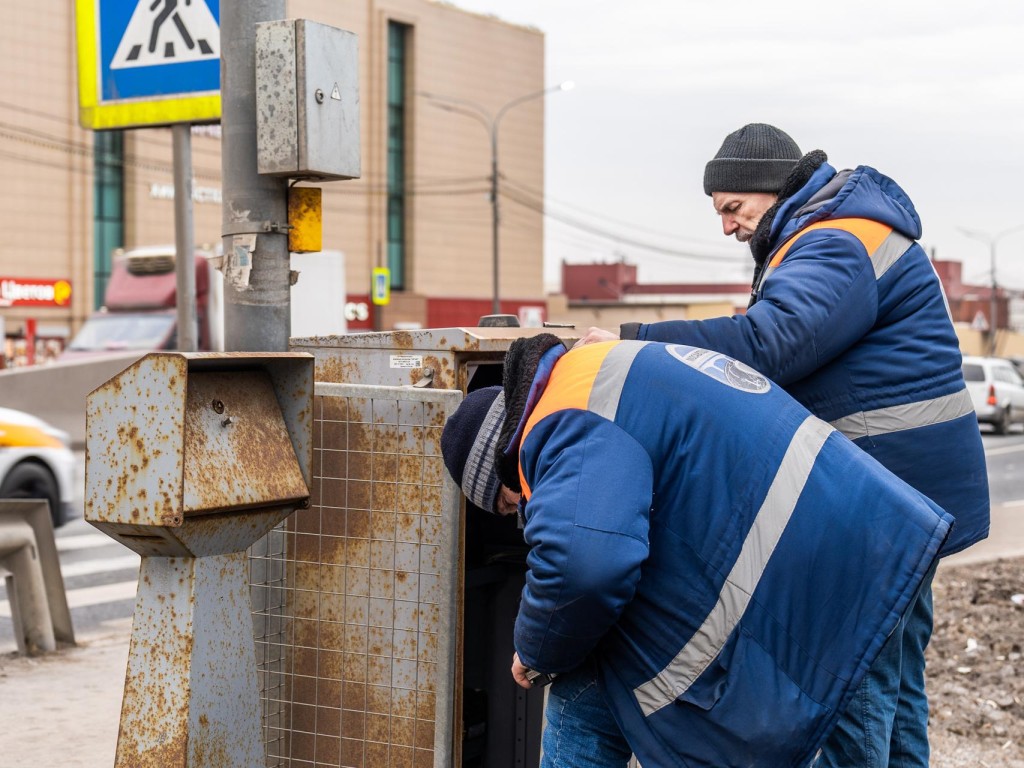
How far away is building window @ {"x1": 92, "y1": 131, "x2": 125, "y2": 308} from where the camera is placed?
40031 mm

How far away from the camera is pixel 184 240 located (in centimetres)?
689

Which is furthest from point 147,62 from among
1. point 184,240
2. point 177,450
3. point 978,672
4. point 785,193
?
point 978,672

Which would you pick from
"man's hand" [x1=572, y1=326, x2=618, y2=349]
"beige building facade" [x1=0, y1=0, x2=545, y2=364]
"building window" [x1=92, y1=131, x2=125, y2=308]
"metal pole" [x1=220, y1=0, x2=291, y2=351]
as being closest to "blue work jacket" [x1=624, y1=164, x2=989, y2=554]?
"man's hand" [x1=572, y1=326, x2=618, y2=349]

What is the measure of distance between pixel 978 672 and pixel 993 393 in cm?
2174

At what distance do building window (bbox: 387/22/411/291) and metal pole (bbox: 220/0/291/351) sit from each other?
148ft

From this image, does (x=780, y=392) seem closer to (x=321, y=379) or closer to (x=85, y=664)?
(x=321, y=379)

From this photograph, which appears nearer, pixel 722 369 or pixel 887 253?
pixel 722 369

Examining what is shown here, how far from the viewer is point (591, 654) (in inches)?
98.6

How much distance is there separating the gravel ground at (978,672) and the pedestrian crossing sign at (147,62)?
396 centimetres

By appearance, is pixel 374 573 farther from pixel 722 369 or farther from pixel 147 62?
pixel 147 62

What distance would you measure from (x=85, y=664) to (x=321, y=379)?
3167 millimetres

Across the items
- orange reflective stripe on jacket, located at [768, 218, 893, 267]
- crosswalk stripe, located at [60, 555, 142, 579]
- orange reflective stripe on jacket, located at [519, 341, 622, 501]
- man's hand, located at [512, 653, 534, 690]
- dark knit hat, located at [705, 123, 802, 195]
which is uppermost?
dark knit hat, located at [705, 123, 802, 195]

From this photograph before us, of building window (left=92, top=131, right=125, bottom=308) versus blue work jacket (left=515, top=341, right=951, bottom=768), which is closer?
blue work jacket (left=515, top=341, right=951, bottom=768)

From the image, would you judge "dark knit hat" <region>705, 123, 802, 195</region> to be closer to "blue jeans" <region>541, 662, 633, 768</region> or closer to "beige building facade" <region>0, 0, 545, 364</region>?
"blue jeans" <region>541, 662, 633, 768</region>
